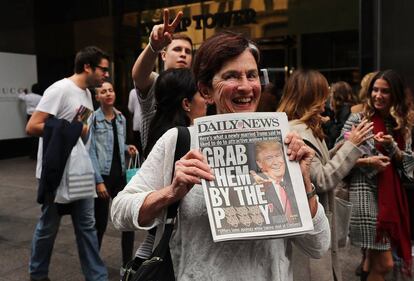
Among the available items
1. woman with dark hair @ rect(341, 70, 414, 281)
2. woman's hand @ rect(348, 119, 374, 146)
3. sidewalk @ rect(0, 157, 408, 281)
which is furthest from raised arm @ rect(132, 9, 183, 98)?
woman with dark hair @ rect(341, 70, 414, 281)

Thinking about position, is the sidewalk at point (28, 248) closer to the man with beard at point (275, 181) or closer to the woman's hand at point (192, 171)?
the man with beard at point (275, 181)

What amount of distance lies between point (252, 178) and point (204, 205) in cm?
21

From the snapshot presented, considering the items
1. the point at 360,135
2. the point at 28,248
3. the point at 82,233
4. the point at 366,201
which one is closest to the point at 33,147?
the point at 28,248

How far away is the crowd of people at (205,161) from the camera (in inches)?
59.1

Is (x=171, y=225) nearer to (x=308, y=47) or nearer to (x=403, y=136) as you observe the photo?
(x=403, y=136)

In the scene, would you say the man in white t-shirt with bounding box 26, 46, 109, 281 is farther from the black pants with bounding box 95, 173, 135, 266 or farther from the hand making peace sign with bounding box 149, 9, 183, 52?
the hand making peace sign with bounding box 149, 9, 183, 52

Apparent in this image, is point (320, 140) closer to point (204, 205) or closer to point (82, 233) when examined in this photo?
point (204, 205)

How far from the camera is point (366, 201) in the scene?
3543 mm

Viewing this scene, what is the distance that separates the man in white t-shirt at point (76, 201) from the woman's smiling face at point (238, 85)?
270 centimetres

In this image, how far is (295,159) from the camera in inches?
56.7

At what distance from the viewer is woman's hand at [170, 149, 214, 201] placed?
53.3 inches

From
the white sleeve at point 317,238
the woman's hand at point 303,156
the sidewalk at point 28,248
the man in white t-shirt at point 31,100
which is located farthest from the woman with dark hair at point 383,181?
the man in white t-shirt at point 31,100

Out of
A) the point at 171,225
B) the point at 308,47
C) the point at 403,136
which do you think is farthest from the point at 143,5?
the point at 171,225

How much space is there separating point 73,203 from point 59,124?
0.72 metres
